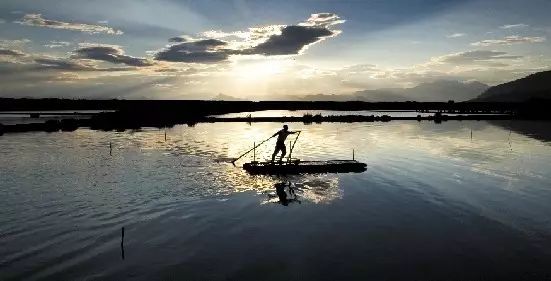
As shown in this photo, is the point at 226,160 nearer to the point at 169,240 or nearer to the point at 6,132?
the point at 169,240

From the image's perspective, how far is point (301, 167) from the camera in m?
29.8

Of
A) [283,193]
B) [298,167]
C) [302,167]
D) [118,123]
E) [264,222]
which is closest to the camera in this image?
[264,222]

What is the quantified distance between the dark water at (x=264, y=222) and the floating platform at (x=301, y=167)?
1104 millimetres

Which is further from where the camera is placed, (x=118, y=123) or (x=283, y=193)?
(x=118, y=123)

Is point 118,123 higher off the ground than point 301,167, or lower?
higher

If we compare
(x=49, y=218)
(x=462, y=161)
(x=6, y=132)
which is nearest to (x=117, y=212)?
(x=49, y=218)

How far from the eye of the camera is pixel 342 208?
2064 centimetres

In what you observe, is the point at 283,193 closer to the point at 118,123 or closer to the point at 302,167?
the point at 302,167

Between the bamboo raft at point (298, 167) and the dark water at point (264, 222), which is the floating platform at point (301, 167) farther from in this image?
the dark water at point (264, 222)

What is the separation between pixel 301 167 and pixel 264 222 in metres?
12.0

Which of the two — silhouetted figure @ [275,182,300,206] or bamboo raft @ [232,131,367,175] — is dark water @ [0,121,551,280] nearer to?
silhouetted figure @ [275,182,300,206]

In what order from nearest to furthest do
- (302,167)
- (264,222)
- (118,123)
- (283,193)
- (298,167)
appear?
(264,222)
(283,193)
(298,167)
(302,167)
(118,123)

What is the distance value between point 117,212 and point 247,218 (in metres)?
6.03

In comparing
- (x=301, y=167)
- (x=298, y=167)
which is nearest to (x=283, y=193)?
(x=298, y=167)
